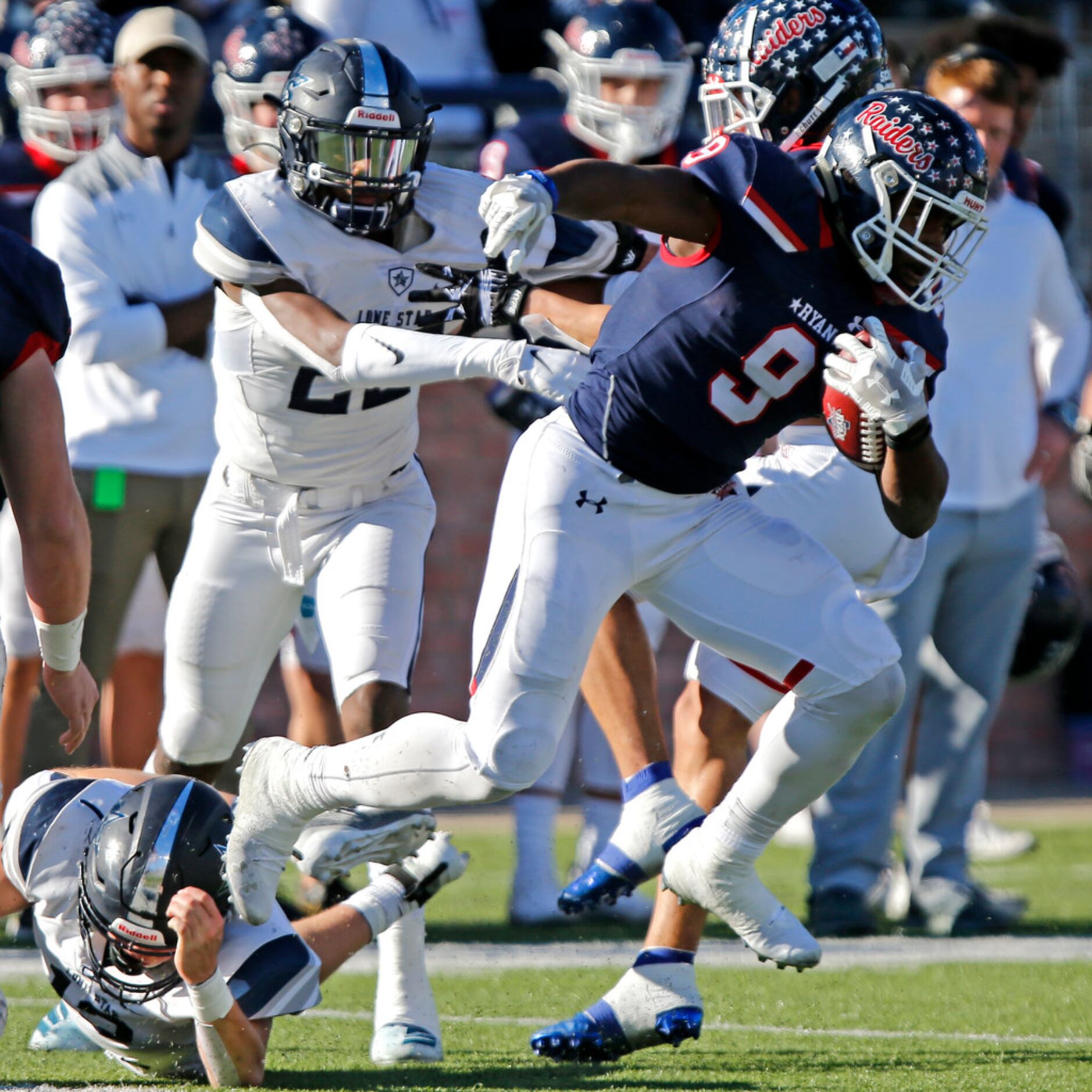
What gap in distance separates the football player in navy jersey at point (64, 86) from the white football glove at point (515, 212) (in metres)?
3.25

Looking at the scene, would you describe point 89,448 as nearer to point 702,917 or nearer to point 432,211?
point 432,211

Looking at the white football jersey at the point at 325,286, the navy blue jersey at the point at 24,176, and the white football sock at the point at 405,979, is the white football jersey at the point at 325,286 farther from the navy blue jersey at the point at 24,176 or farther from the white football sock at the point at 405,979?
the navy blue jersey at the point at 24,176

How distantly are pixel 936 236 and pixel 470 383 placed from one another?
5627 mm

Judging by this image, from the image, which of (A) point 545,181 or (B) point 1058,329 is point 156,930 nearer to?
(A) point 545,181

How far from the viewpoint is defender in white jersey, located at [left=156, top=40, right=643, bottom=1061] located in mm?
4125

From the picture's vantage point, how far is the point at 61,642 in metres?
3.69

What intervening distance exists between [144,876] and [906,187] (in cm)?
185

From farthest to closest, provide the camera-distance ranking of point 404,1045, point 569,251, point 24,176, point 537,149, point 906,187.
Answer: point 24,176 < point 537,149 < point 569,251 < point 404,1045 < point 906,187

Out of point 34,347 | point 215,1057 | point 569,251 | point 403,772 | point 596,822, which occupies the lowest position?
point 596,822

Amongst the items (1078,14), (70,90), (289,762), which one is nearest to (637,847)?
(289,762)

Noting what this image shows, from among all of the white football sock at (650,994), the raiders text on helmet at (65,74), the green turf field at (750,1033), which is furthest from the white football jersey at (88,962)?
the raiders text on helmet at (65,74)

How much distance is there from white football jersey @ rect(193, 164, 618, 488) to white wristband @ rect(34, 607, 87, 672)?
2.79 feet

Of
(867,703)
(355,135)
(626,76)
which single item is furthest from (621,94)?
(867,703)

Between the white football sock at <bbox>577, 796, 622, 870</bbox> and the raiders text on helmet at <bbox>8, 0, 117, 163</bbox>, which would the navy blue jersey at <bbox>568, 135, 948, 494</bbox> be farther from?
the raiders text on helmet at <bbox>8, 0, 117, 163</bbox>
